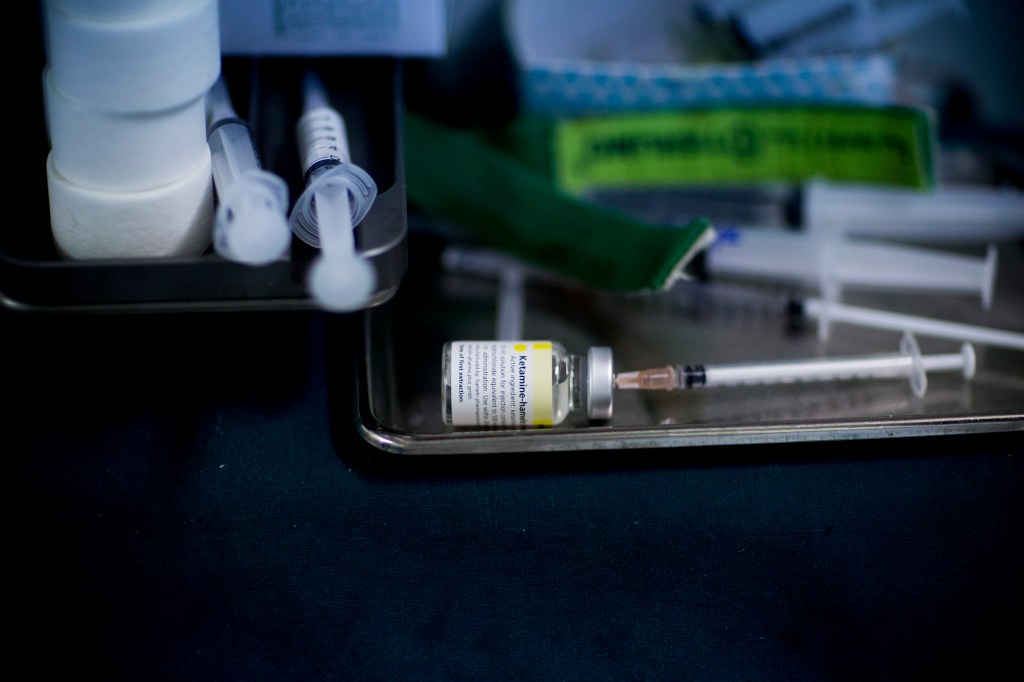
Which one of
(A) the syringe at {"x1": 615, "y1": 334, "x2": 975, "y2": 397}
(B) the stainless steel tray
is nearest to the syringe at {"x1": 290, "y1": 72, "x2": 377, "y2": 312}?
(B) the stainless steel tray

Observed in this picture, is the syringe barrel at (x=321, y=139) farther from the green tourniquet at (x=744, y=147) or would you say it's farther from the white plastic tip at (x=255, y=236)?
the green tourniquet at (x=744, y=147)

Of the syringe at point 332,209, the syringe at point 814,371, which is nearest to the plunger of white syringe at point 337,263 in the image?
the syringe at point 332,209

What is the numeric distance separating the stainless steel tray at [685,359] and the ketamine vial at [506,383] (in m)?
0.01

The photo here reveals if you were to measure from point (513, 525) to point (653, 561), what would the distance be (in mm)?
90

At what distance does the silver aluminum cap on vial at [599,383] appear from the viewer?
0.61 metres

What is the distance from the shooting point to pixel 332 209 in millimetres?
520

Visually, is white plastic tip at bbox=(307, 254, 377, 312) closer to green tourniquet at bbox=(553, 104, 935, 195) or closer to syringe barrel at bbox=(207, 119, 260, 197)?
syringe barrel at bbox=(207, 119, 260, 197)

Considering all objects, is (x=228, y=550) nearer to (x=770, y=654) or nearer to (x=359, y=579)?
(x=359, y=579)

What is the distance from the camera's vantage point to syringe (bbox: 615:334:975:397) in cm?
66

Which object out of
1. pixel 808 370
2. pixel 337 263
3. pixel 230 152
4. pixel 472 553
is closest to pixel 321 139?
pixel 230 152

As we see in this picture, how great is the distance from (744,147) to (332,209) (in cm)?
46

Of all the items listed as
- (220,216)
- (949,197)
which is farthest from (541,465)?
(949,197)

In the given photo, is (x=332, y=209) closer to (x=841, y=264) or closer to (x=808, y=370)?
(x=808, y=370)

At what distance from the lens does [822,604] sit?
0.57 metres
